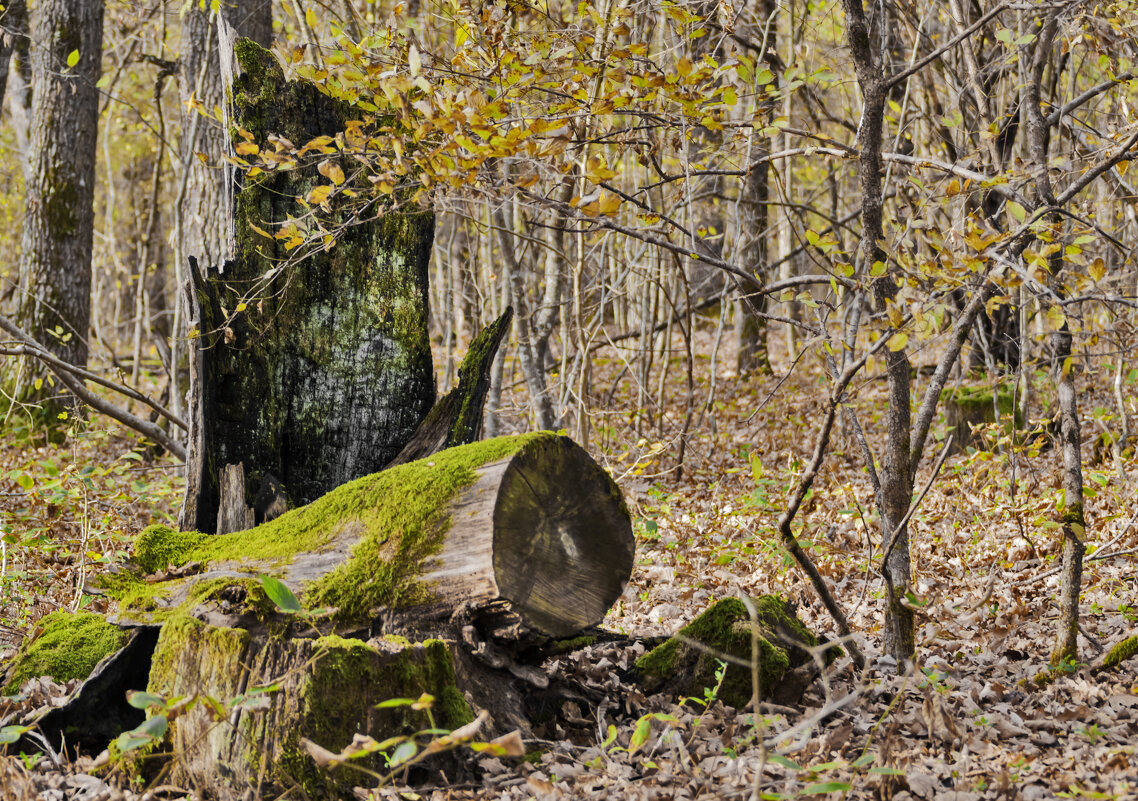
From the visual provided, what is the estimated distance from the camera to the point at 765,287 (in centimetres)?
375

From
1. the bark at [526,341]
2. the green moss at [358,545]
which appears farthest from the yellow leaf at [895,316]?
the bark at [526,341]

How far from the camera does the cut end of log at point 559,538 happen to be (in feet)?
9.39

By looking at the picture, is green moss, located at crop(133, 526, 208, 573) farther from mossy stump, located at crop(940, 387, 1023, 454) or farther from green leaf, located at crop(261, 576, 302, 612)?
mossy stump, located at crop(940, 387, 1023, 454)

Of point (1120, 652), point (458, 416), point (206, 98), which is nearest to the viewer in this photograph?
point (1120, 652)

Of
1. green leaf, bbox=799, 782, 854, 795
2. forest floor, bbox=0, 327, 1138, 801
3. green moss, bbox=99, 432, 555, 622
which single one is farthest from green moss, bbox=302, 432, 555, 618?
green leaf, bbox=799, 782, 854, 795

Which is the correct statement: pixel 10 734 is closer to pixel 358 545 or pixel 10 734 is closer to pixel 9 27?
pixel 358 545

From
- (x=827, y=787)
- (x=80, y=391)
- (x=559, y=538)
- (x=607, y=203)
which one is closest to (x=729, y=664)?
(x=559, y=538)

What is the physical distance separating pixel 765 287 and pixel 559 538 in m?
1.55

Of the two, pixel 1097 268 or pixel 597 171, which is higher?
pixel 597 171

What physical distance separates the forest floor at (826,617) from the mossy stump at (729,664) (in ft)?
0.30

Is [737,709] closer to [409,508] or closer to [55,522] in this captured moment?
[409,508]

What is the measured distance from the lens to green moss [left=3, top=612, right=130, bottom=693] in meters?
3.32

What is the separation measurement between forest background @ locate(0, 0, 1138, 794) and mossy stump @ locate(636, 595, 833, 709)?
0.19 metres

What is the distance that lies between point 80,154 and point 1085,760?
10.2m
